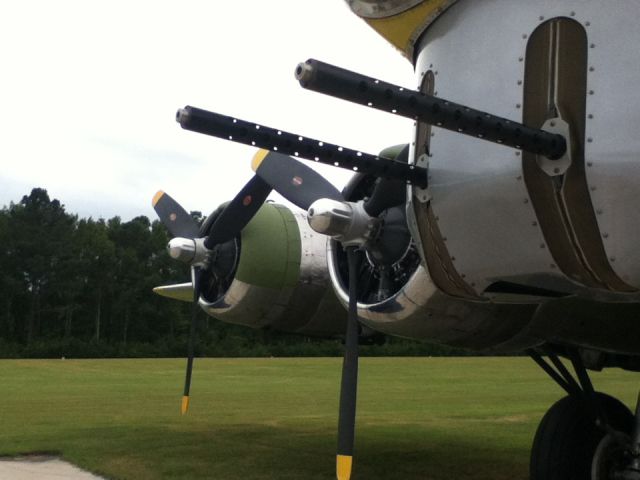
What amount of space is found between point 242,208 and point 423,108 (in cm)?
635

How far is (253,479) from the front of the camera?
866 centimetres

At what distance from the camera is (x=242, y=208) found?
10.4 meters

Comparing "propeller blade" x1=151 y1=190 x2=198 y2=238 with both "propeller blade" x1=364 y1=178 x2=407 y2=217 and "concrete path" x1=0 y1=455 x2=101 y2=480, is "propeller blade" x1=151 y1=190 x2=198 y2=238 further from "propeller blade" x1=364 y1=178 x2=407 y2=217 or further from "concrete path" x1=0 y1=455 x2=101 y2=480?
"propeller blade" x1=364 y1=178 x2=407 y2=217

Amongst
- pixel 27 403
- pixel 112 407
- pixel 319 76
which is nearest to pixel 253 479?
pixel 319 76

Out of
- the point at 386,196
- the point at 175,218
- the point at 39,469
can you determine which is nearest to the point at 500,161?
the point at 386,196

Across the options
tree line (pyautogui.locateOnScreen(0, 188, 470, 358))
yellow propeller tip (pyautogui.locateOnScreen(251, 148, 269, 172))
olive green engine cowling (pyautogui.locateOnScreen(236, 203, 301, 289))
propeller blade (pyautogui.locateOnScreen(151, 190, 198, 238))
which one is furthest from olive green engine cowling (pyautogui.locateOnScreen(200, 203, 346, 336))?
tree line (pyautogui.locateOnScreen(0, 188, 470, 358))

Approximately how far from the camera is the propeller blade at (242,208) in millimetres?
10320

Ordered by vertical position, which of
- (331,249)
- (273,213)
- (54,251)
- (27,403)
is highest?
(54,251)

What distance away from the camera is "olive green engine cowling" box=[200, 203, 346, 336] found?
34.7 feet

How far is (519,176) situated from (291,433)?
340 inches

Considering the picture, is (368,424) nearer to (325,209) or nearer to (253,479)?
(253,479)

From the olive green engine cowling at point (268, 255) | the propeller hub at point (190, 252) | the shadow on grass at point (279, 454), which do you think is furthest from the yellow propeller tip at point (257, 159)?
the shadow on grass at point (279, 454)

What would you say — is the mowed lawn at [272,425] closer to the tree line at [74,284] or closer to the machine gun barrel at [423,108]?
the machine gun barrel at [423,108]

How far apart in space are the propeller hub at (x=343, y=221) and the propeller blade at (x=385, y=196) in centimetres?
7
